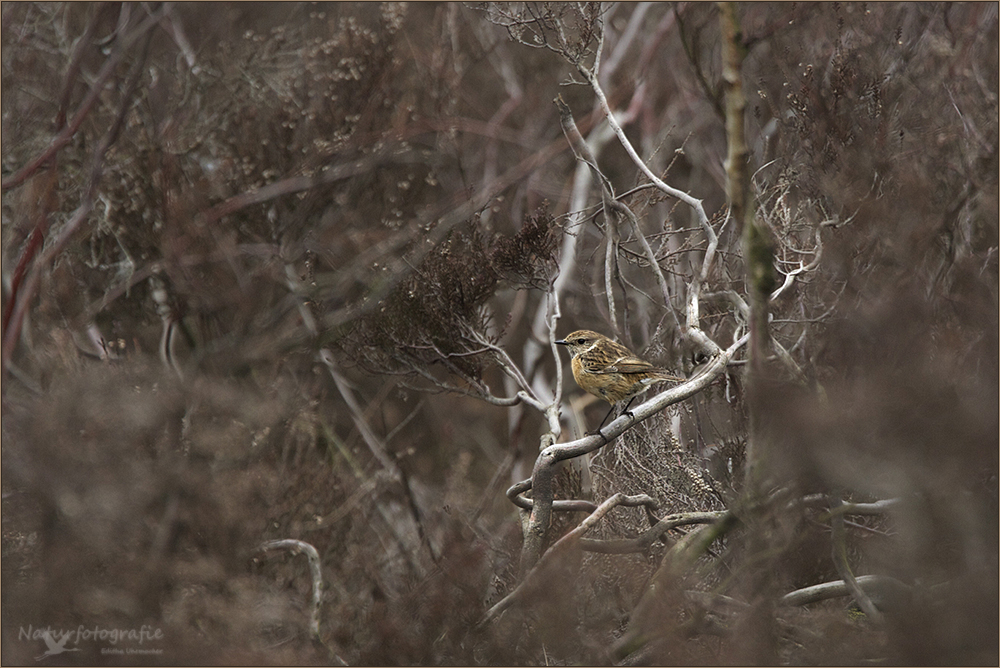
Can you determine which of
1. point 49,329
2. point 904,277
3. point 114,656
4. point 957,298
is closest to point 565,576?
point 904,277

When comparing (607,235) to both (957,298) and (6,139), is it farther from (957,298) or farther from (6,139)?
(6,139)

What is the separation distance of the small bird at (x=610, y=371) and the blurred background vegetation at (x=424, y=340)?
273 mm

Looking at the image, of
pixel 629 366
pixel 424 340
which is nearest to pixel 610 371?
pixel 629 366

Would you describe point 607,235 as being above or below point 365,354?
above

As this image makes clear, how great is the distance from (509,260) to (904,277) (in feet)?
7.14

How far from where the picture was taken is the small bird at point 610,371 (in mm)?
4828

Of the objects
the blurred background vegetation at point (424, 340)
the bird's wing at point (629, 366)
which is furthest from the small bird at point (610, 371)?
the blurred background vegetation at point (424, 340)

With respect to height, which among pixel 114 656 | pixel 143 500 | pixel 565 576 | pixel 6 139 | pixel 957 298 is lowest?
pixel 114 656

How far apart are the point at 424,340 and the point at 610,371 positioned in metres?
1.19

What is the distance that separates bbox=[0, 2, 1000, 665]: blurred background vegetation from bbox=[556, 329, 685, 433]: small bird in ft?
0.90

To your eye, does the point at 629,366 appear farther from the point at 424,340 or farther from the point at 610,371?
the point at 424,340

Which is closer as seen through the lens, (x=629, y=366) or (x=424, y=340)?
(x=629, y=366)

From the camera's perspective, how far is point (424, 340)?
5109 millimetres

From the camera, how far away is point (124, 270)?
24.1 ft
